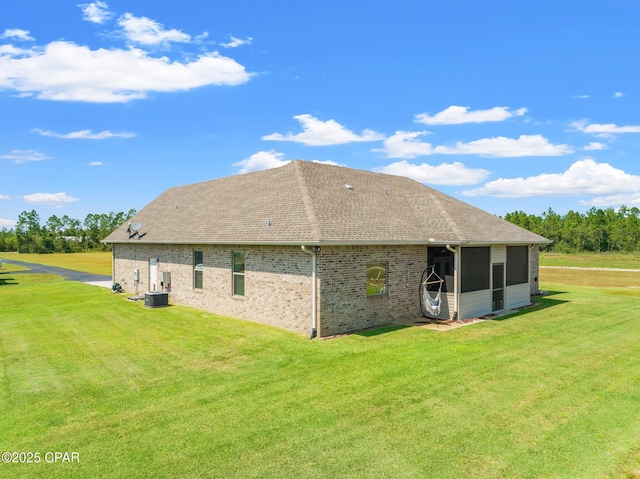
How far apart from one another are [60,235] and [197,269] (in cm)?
10991

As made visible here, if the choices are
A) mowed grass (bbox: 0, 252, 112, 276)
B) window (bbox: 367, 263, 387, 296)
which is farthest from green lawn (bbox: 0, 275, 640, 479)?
mowed grass (bbox: 0, 252, 112, 276)

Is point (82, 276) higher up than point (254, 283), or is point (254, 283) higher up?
point (254, 283)

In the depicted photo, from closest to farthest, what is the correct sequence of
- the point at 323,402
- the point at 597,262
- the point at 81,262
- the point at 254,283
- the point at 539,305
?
the point at 323,402
the point at 254,283
the point at 539,305
the point at 597,262
the point at 81,262

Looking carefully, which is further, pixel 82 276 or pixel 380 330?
pixel 82 276

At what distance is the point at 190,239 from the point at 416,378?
11924 millimetres

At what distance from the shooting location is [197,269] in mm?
17594

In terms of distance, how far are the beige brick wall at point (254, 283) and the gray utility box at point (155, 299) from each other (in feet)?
2.11

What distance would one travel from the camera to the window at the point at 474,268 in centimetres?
1490

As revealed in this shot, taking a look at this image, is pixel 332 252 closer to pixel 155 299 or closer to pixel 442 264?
pixel 442 264

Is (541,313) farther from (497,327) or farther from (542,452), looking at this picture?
(542,452)

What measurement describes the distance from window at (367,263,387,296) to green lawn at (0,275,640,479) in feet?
5.11

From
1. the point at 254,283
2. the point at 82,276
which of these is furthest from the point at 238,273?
the point at 82,276

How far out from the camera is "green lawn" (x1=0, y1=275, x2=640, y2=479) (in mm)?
5527

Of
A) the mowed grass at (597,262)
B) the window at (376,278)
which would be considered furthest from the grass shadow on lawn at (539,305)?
the mowed grass at (597,262)
